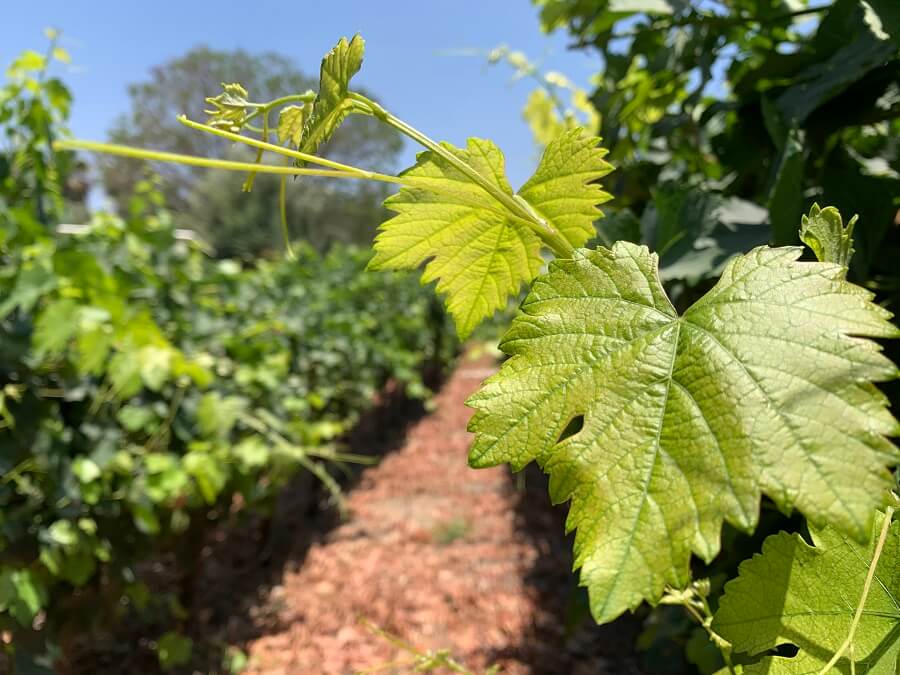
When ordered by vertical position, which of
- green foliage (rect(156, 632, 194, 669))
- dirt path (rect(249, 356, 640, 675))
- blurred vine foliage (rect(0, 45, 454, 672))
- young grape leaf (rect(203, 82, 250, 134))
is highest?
young grape leaf (rect(203, 82, 250, 134))

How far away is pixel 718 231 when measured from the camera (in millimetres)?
924

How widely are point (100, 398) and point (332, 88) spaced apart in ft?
6.25

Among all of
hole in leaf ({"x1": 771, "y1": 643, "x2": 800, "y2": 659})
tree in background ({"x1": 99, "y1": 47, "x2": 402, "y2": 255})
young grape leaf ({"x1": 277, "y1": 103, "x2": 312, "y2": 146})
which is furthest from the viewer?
tree in background ({"x1": 99, "y1": 47, "x2": 402, "y2": 255})

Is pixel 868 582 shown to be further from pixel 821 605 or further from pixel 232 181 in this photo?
pixel 232 181

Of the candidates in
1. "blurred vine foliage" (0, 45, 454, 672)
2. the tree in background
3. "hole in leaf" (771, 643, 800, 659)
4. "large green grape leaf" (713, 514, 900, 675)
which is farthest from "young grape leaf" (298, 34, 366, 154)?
the tree in background

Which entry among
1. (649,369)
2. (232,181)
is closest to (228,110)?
(649,369)

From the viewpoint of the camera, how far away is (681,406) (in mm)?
416

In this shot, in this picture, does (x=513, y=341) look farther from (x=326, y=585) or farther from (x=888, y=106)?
(x=326, y=585)

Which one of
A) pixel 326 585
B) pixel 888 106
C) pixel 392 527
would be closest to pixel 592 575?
pixel 888 106

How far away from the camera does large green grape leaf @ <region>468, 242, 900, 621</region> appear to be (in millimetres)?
354

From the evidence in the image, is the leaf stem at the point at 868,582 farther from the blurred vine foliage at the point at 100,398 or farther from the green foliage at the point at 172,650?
the green foliage at the point at 172,650

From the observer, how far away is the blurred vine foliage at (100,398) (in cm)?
176

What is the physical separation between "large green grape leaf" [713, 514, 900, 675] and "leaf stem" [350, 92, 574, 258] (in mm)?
301

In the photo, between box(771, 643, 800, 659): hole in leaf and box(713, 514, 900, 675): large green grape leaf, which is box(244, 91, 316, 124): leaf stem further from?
box(771, 643, 800, 659): hole in leaf
